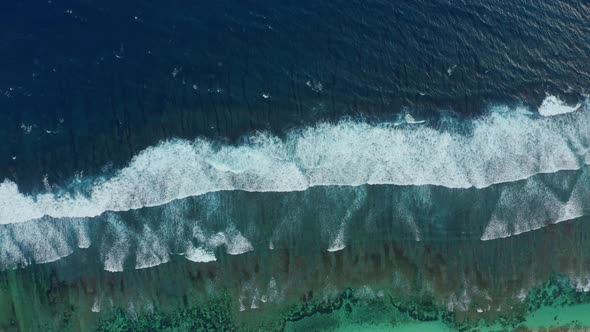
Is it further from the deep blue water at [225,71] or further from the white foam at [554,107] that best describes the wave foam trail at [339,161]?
the deep blue water at [225,71]

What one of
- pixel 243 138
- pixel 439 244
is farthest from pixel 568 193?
pixel 243 138

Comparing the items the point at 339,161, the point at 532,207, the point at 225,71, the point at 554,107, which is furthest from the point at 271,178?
the point at 554,107

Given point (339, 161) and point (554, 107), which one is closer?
point (339, 161)

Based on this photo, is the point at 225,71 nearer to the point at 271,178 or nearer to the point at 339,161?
the point at 271,178

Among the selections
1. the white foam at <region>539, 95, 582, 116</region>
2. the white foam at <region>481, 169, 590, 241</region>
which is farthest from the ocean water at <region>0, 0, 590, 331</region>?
the white foam at <region>539, 95, 582, 116</region>

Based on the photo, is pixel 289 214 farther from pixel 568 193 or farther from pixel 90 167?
pixel 568 193

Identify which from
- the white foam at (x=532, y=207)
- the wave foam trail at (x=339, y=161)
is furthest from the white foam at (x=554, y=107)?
the white foam at (x=532, y=207)

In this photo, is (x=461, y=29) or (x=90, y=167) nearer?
(x=90, y=167)
